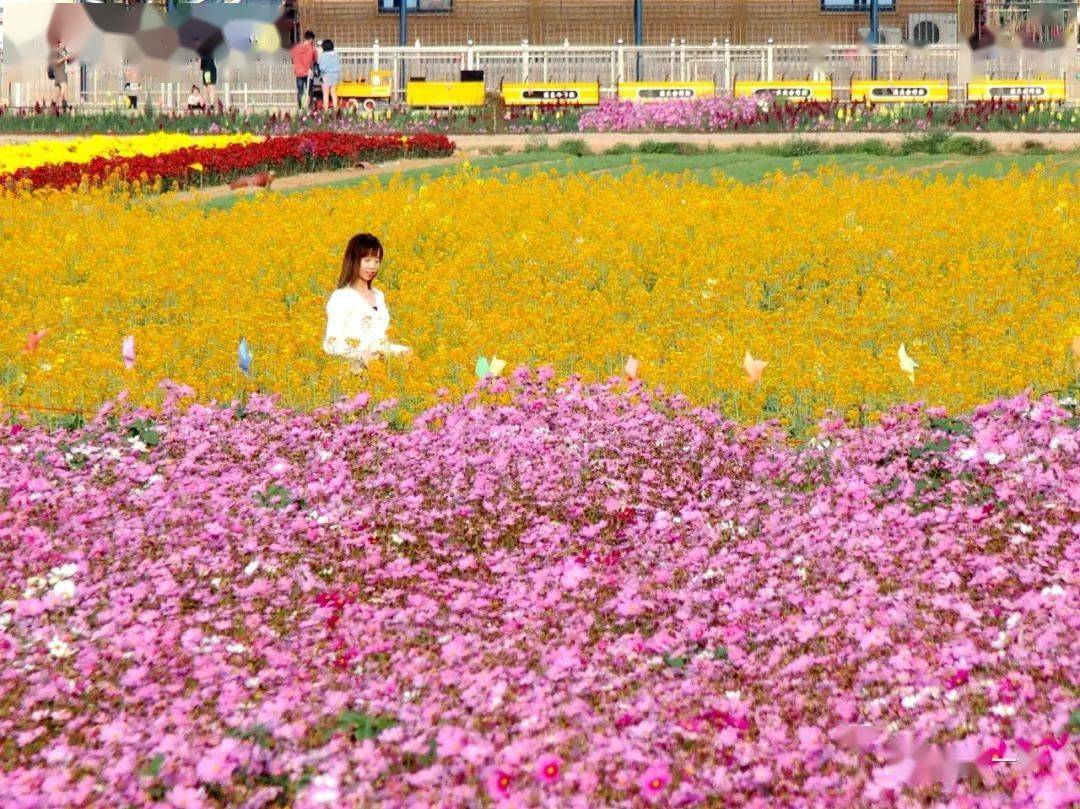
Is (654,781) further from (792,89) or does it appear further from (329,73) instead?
(792,89)

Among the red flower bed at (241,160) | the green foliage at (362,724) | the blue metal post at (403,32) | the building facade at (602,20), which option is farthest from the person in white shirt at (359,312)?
the building facade at (602,20)

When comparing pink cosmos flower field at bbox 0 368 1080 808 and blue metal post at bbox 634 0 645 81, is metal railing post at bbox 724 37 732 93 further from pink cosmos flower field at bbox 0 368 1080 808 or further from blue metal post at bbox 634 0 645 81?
pink cosmos flower field at bbox 0 368 1080 808

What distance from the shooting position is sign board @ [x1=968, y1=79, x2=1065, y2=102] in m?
33.2

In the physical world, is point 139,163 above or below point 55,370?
above

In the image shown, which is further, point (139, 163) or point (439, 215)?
point (139, 163)

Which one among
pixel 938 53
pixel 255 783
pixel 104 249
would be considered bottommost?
pixel 255 783

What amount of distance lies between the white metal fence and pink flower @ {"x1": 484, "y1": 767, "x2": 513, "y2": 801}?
3434 centimetres

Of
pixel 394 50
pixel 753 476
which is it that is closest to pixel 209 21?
pixel 394 50

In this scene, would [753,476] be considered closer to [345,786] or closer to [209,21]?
[345,786]

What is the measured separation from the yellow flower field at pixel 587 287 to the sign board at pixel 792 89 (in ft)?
50.2

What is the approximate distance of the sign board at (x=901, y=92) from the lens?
109ft

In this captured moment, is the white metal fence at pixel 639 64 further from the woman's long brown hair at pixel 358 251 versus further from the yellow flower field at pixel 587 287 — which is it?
the woman's long brown hair at pixel 358 251

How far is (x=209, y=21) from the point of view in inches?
1726

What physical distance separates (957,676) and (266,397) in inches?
206
